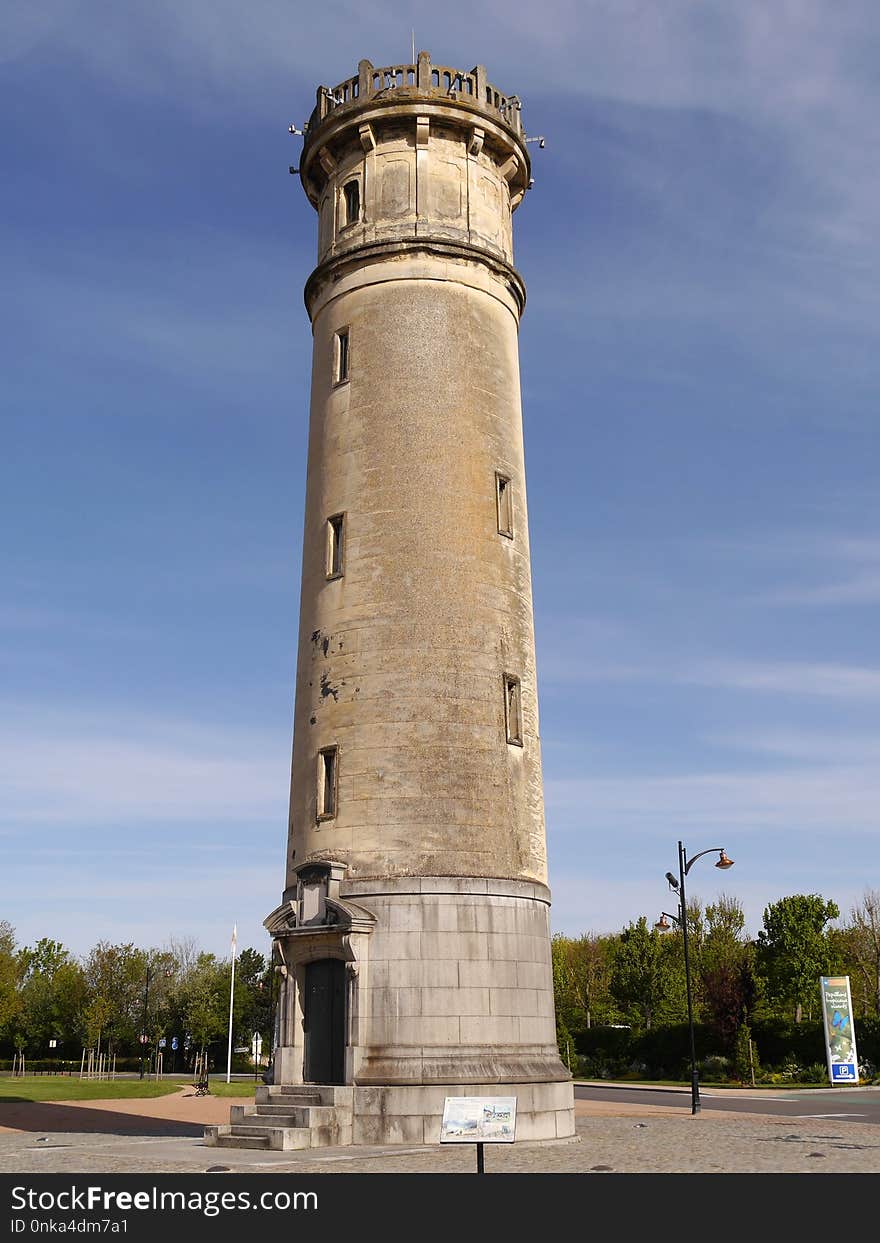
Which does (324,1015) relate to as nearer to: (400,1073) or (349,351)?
(400,1073)

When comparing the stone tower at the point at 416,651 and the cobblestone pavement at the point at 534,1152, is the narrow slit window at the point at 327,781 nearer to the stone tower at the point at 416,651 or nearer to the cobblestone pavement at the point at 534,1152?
the stone tower at the point at 416,651

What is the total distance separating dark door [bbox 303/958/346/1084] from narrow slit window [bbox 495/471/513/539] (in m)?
11.3

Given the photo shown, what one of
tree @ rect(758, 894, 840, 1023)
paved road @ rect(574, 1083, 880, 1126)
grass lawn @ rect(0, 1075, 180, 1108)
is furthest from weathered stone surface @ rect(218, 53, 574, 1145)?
tree @ rect(758, 894, 840, 1023)

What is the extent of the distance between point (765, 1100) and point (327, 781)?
94.5 feet

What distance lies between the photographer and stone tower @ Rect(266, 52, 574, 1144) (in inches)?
996

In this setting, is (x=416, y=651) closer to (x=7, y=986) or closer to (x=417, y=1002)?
(x=417, y=1002)

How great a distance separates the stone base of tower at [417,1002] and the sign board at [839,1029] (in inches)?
1273

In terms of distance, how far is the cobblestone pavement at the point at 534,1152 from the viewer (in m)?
19.8

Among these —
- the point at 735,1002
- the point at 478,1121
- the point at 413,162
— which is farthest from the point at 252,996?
the point at 478,1121

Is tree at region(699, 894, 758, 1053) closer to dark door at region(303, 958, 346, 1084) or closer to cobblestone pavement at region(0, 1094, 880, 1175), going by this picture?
cobblestone pavement at region(0, 1094, 880, 1175)

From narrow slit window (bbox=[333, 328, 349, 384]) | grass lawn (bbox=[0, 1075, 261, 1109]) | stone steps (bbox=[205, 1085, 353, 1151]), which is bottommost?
grass lawn (bbox=[0, 1075, 261, 1109])
